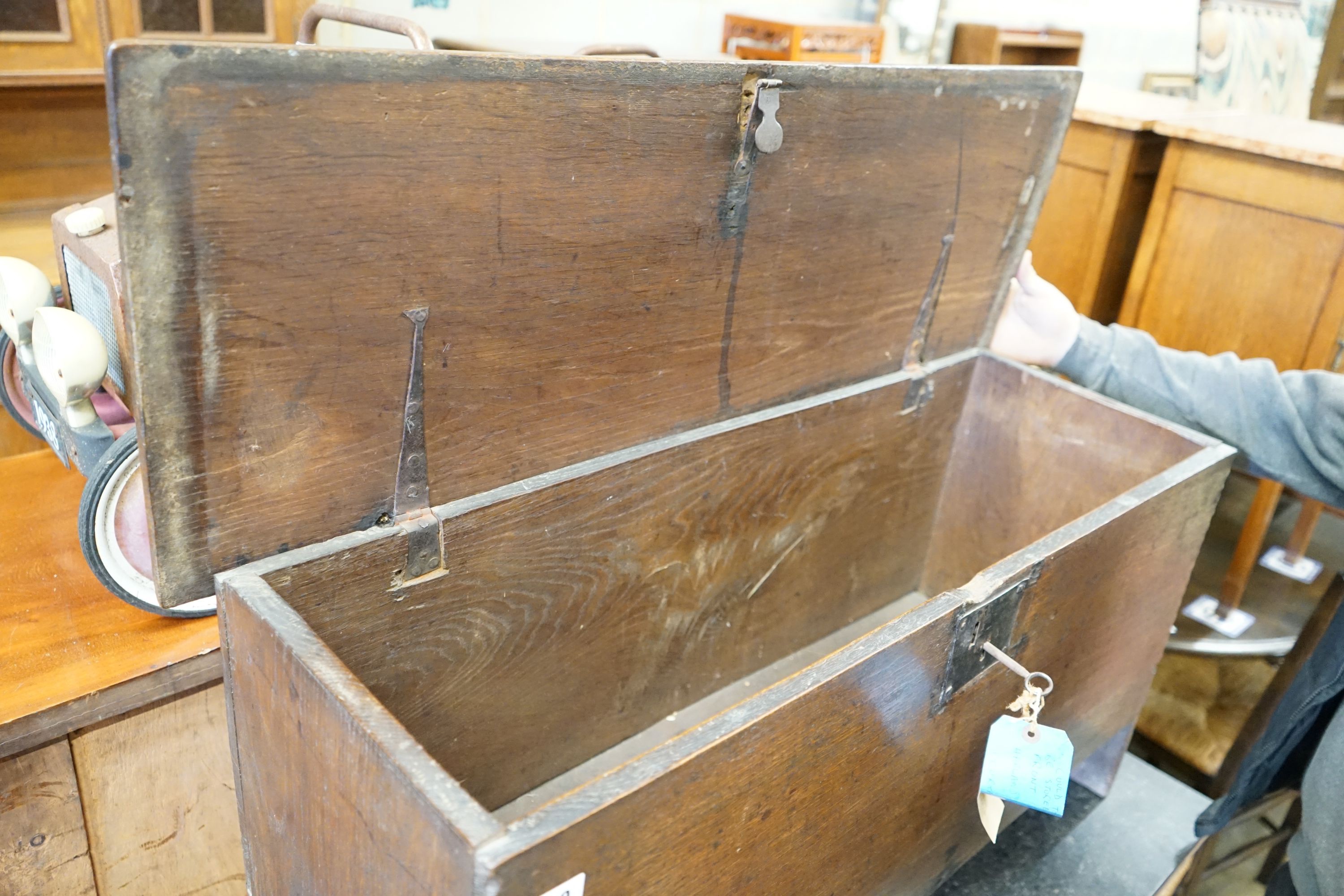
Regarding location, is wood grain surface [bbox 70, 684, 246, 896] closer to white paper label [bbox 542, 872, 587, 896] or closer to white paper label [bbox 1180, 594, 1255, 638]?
white paper label [bbox 542, 872, 587, 896]

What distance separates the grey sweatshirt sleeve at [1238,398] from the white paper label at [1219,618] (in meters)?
1.09

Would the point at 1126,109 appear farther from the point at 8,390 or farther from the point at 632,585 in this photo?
the point at 8,390

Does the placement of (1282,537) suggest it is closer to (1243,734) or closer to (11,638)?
(1243,734)

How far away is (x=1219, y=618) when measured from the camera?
2.25 metres

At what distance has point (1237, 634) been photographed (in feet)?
7.21

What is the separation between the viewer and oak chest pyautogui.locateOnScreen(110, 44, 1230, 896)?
2.10ft

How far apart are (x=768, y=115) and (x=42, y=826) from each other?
0.96 metres

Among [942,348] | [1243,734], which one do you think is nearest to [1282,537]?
[1243,734]

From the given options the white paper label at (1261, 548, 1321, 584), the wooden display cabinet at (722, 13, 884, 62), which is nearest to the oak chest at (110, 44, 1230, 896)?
the wooden display cabinet at (722, 13, 884, 62)

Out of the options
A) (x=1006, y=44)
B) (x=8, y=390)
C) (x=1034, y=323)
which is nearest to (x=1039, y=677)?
(x=1034, y=323)

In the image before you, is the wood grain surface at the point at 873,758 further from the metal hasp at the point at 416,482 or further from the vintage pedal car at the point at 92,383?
the vintage pedal car at the point at 92,383

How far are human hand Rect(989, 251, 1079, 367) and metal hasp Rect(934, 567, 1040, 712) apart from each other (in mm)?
574

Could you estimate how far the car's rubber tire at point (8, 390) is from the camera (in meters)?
1.28

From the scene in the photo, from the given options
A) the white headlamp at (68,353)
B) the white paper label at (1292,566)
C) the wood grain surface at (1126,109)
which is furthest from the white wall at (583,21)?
the white paper label at (1292,566)
